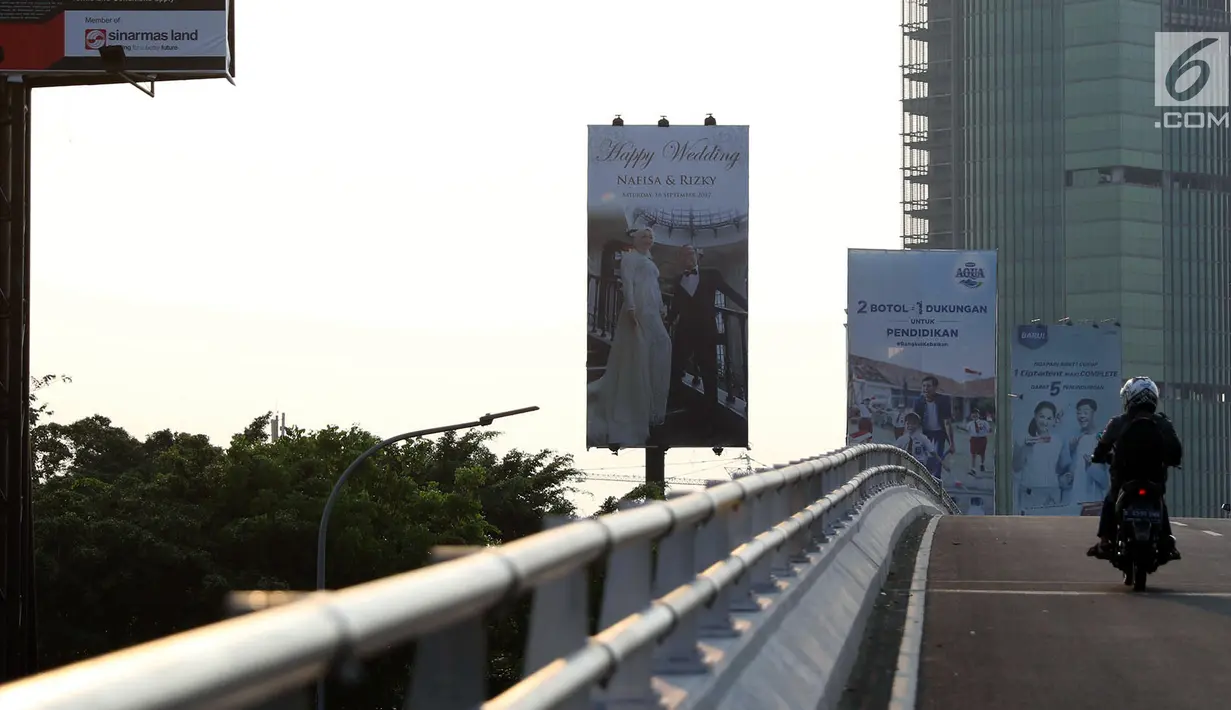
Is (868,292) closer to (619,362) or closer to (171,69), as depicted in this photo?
(619,362)

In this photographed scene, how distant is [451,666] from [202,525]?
184ft

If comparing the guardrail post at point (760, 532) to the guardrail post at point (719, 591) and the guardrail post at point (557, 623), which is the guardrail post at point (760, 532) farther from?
the guardrail post at point (557, 623)

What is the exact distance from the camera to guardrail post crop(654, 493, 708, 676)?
20.8 feet

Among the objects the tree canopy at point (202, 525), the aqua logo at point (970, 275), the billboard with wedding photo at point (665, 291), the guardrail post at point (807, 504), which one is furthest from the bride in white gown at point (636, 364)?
the guardrail post at point (807, 504)

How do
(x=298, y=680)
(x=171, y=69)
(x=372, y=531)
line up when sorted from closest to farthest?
(x=298, y=680)
(x=171, y=69)
(x=372, y=531)

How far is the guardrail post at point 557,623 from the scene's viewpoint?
4.39 meters

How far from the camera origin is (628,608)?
18.4 ft

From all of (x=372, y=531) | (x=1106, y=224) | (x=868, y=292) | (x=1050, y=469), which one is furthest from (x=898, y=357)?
(x=1106, y=224)

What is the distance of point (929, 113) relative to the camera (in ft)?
634

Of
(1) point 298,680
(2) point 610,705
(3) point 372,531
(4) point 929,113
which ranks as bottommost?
(3) point 372,531

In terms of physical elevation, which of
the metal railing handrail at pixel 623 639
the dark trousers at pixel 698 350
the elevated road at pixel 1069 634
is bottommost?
the elevated road at pixel 1069 634

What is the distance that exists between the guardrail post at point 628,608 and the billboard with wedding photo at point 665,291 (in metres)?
63.0

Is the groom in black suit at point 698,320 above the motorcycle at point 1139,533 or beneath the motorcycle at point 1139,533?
above

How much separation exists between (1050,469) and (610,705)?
7949 cm
